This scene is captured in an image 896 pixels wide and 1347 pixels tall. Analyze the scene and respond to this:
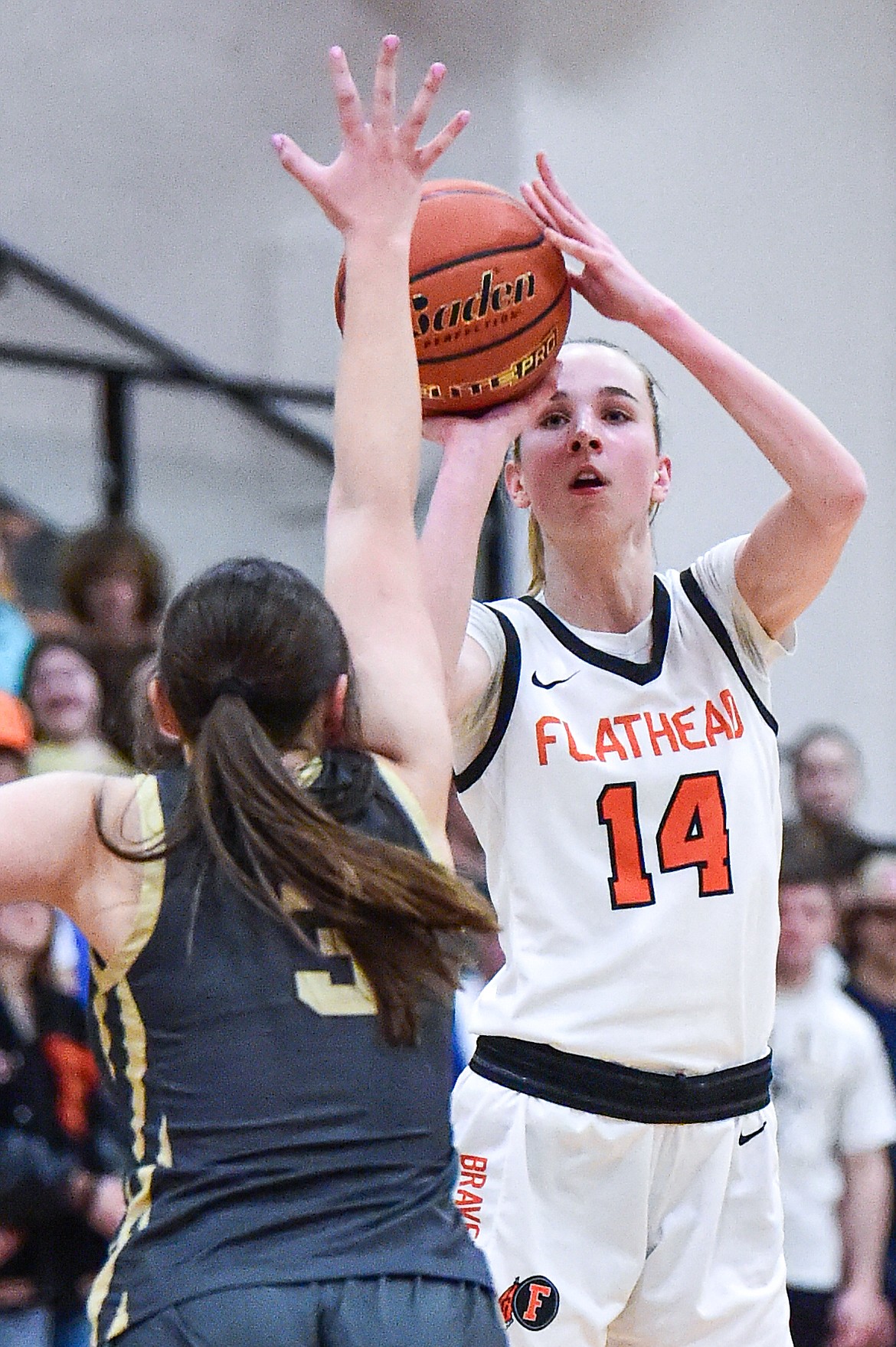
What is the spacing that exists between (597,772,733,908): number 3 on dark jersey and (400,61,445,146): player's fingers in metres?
1.15

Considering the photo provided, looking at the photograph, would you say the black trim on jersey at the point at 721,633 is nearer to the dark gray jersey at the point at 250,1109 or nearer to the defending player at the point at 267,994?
the defending player at the point at 267,994

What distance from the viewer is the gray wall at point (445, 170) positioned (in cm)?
811

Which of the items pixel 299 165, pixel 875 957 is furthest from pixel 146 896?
pixel 875 957

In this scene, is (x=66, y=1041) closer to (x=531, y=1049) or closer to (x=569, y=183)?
(x=531, y=1049)

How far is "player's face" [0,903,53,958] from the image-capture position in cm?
436

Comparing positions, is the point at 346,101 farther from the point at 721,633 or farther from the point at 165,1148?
the point at 165,1148

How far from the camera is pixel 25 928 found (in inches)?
172

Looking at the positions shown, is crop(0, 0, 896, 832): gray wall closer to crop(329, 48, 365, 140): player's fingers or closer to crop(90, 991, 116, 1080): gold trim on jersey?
crop(329, 48, 365, 140): player's fingers

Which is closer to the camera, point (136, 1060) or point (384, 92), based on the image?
point (136, 1060)

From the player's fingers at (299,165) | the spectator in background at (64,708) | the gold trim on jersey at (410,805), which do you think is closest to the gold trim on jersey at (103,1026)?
the gold trim on jersey at (410,805)

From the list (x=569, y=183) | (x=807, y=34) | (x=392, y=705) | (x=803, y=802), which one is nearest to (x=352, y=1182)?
(x=392, y=705)

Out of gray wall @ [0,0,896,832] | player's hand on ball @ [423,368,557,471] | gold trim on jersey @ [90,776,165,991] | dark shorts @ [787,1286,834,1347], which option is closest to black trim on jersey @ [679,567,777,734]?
player's hand on ball @ [423,368,557,471]

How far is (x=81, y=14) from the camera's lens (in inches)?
321

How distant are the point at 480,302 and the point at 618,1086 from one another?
1324 millimetres
